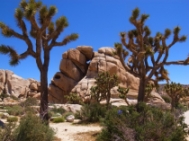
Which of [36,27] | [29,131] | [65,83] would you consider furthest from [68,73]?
[29,131]

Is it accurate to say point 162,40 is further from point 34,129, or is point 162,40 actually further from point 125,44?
point 34,129

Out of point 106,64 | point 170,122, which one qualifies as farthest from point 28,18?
point 106,64

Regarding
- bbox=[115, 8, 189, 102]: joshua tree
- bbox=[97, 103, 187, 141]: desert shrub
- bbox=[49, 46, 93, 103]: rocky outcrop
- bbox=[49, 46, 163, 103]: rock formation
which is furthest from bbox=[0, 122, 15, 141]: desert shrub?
bbox=[49, 46, 93, 103]: rocky outcrop

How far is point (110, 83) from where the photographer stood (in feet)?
67.0

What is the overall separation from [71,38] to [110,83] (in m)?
9.79

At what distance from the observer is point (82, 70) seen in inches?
1437

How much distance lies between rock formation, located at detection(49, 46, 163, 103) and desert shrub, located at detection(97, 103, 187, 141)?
A: 1034 inches

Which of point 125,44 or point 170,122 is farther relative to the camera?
point 125,44

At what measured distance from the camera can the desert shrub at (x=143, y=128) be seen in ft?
18.1

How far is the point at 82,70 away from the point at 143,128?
30913 millimetres

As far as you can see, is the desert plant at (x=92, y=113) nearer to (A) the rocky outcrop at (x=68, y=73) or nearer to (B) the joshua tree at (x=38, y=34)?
(B) the joshua tree at (x=38, y=34)

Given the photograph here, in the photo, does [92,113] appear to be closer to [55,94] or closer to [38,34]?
[38,34]

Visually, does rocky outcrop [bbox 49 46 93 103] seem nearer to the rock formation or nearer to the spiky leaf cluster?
the rock formation

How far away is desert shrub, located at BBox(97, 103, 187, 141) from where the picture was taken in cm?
553
